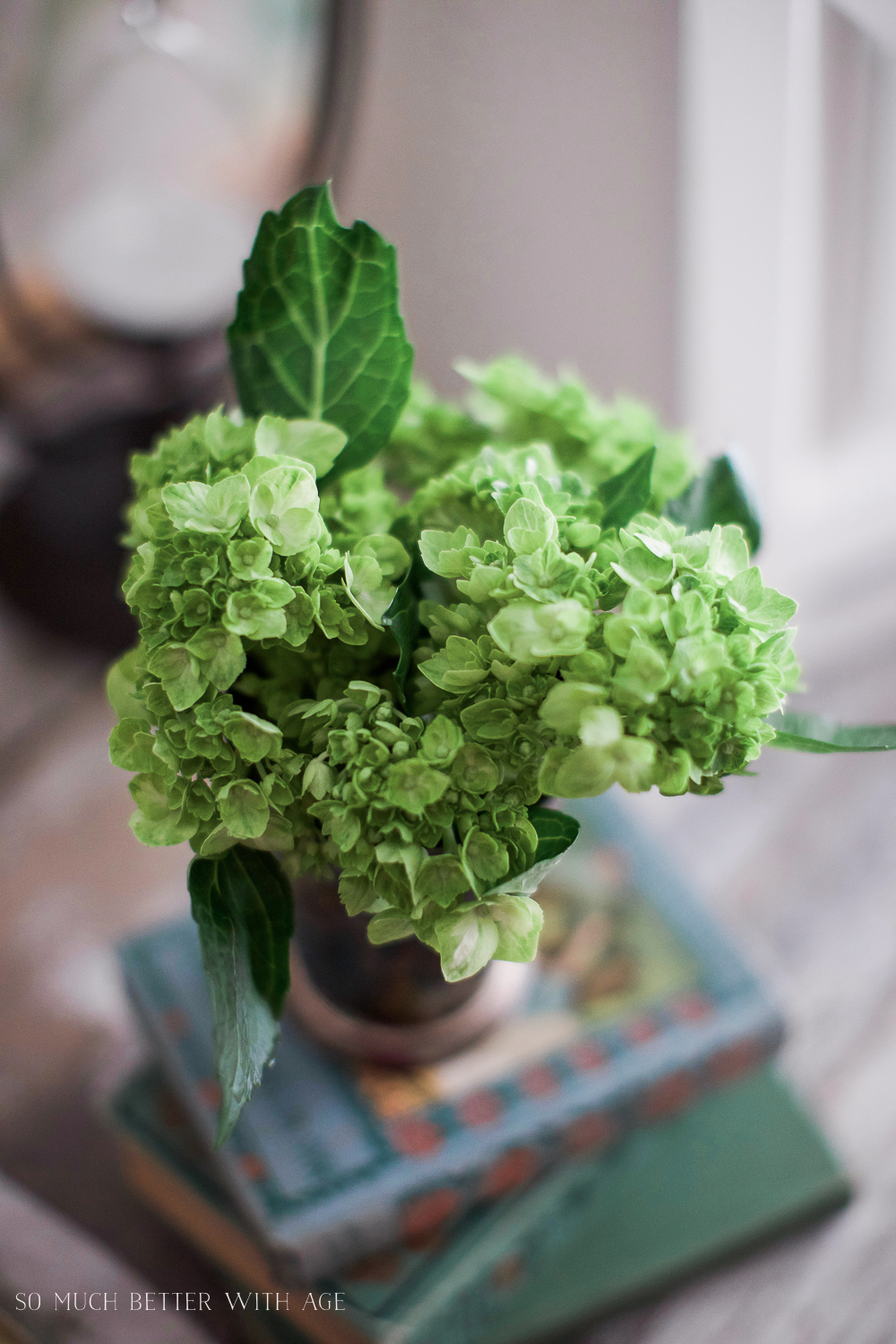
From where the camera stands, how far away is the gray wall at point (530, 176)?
2.46 ft

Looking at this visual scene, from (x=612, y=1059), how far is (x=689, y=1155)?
0.39 feet

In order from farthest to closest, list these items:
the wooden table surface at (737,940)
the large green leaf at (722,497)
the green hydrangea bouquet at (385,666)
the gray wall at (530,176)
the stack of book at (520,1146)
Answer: the gray wall at (530,176)
the wooden table surface at (737,940)
the stack of book at (520,1146)
the large green leaf at (722,497)
the green hydrangea bouquet at (385,666)

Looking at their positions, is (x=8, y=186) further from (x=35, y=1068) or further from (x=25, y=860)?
(x=35, y=1068)

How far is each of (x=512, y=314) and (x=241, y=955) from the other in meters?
0.78

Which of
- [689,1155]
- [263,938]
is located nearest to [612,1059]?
[689,1155]

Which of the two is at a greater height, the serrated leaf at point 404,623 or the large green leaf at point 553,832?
the serrated leaf at point 404,623

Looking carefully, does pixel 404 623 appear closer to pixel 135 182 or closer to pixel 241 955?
pixel 241 955

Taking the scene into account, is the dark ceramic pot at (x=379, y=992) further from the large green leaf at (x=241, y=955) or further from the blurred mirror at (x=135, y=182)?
the blurred mirror at (x=135, y=182)

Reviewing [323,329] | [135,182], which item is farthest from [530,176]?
[323,329]

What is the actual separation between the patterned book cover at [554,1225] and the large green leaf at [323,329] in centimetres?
42

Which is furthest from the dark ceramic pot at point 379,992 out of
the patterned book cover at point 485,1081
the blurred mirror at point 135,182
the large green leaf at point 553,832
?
the blurred mirror at point 135,182

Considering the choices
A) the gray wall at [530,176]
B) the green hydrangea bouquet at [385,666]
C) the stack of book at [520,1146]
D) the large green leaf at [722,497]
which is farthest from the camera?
the gray wall at [530,176]

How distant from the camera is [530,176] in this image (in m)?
0.84

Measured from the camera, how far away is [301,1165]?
1.60 feet
